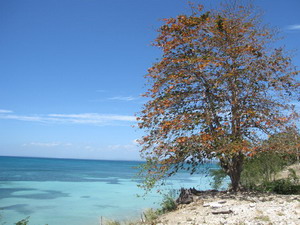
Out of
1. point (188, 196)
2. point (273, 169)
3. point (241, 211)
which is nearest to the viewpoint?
point (241, 211)

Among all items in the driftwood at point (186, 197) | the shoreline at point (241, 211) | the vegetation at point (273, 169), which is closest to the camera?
the shoreline at point (241, 211)

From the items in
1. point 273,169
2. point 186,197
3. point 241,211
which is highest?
point 273,169

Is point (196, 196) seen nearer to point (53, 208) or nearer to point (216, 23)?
point (216, 23)

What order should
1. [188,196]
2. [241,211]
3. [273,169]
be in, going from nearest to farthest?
[241,211], [188,196], [273,169]

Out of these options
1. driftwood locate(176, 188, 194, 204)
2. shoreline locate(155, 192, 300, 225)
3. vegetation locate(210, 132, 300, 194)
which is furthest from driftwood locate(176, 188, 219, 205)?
vegetation locate(210, 132, 300, 194)

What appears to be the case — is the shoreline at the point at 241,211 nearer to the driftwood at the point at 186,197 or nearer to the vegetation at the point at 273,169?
the driftwood at the point at 186,197

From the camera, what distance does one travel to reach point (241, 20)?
1229 centimetres

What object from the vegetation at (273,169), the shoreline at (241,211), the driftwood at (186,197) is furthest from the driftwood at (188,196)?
the vegetation at (273,169)

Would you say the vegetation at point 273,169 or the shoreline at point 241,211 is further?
the vegetation at point 273,169

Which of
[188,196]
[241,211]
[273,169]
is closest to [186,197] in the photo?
[188,196]

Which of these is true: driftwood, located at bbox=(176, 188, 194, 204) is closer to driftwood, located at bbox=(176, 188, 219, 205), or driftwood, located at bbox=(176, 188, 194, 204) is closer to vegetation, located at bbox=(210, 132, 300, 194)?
driftwood, located at bbox=(176, 188, 219, 205)

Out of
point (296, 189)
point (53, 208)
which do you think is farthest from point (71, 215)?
point (296, 189)

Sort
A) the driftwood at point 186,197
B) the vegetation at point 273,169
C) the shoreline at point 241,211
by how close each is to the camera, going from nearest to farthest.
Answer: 1. the shoreline at point 241,211
2. the vegetation at point 273,169
3. the driftwood at point 186,197

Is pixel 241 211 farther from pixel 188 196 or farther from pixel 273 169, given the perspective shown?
pixel 273 169
